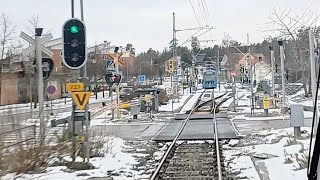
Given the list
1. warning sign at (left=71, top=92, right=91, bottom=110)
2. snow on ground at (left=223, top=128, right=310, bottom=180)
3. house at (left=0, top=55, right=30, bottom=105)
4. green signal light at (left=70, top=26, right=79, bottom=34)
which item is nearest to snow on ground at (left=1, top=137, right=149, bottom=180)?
warning sign at (left=71, top=92, right=91, bottom=110)

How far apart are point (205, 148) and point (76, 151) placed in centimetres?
439

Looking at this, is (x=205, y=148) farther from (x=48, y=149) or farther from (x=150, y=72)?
(x=150, y=72)

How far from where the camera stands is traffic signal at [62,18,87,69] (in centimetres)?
1191

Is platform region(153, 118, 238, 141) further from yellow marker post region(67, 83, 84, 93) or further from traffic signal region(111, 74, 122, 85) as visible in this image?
yellow marker post region(67, 83, 84, 93)

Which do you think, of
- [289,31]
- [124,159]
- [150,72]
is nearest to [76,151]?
[124,159]

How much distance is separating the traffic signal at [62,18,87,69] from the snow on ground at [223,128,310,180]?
4058mm

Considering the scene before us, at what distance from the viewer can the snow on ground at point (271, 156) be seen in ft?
35.5

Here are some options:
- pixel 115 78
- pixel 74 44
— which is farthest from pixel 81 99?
pixel 115 78

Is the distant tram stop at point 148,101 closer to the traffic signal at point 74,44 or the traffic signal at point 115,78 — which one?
the traffic signal at point 115,78

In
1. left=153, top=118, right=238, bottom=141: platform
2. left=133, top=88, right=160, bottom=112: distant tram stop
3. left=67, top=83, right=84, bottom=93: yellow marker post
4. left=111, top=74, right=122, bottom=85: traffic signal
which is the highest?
left=111, top=74, right=122, bottom=85: traffic signal

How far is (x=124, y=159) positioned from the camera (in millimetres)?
14102

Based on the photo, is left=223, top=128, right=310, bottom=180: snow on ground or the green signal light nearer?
left=223, top=128, right=310, bottom=180: snow on ground

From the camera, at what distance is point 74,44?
473 inches

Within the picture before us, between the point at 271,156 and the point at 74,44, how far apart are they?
5.29 m
